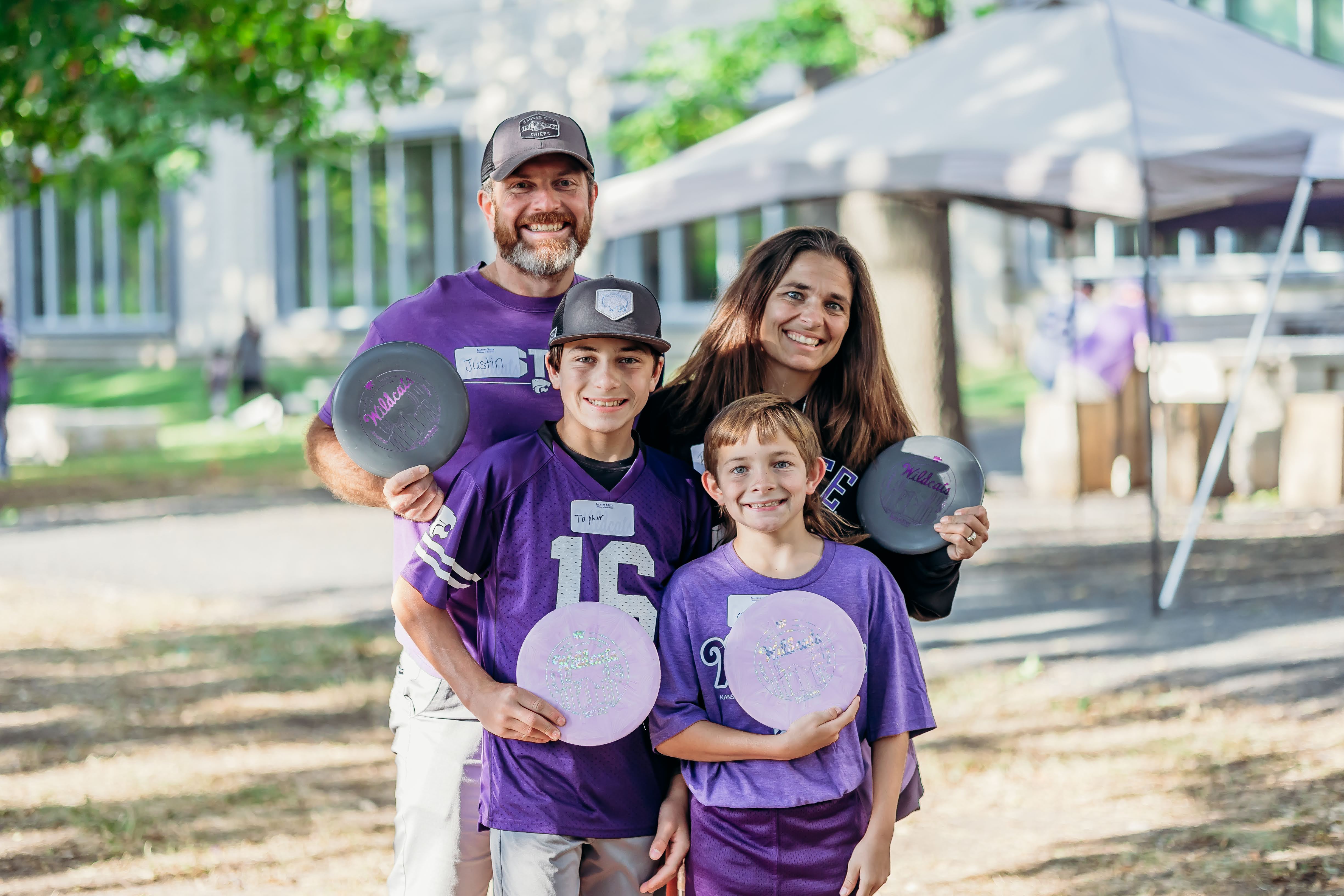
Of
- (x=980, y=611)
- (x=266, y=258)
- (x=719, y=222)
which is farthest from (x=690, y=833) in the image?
(x=266, y=258)

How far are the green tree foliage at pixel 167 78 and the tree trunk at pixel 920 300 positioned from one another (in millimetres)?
4316

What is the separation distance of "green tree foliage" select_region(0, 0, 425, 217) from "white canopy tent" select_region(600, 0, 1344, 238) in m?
3.77

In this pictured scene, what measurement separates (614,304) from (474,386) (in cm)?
45

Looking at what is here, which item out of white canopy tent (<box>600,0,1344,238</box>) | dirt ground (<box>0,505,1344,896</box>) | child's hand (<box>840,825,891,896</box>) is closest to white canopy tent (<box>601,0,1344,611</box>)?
white canopy tent (<box>600,0,1344,238</box>)

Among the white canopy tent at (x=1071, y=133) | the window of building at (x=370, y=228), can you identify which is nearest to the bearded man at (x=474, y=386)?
the white canopy tent at (x=1071, y=133)

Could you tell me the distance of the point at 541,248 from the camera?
298cm

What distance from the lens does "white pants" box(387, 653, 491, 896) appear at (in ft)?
9.66

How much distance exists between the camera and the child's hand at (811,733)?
8.36ft

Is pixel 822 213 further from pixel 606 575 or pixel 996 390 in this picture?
pixel 606 575

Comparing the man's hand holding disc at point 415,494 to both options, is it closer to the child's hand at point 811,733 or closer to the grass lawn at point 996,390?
the child's hand at point 811,733

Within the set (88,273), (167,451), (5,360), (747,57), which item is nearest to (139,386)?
(88,273)

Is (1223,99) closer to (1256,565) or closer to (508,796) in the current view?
(1256,565)

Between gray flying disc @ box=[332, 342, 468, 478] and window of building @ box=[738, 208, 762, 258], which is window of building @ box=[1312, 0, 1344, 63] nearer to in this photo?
window of building @ box=[738, 208, 762, 258]

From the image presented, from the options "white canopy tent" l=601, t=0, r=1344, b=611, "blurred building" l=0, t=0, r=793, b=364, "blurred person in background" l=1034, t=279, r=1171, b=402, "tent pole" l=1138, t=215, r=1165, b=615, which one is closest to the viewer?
"white canopy tent" l=601, t=0, r=1344, b=611
